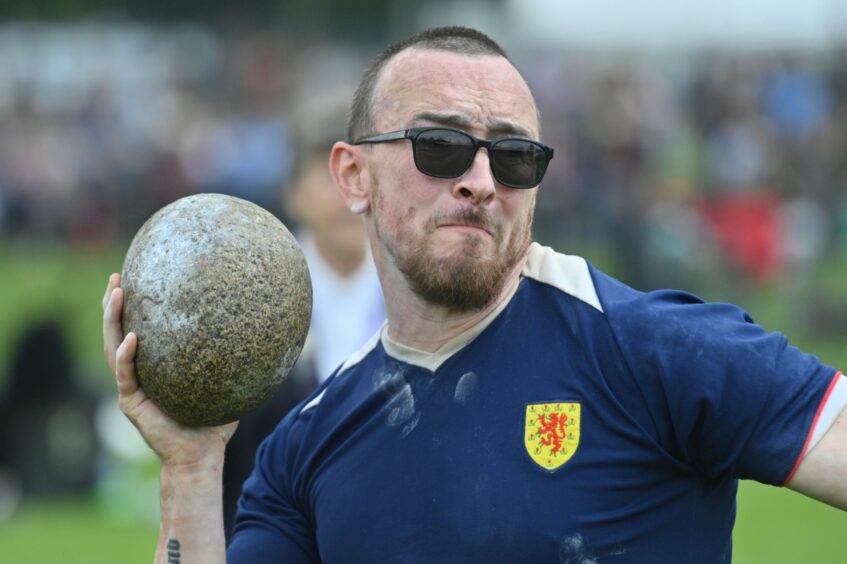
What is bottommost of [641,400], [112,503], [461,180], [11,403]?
[112,503]

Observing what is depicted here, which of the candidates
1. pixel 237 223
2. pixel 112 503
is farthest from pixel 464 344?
pixel 112 503

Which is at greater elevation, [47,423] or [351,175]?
[351,175]

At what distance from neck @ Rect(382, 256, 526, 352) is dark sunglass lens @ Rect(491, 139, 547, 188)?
0.76 feet

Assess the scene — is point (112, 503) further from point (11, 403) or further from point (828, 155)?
point (828, 155)

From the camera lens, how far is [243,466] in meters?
5.55

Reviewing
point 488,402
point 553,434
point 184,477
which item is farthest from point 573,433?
point 184,477

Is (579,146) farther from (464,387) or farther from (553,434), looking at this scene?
(553,434)

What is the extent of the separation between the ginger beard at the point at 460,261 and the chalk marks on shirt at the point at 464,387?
0.18 metres

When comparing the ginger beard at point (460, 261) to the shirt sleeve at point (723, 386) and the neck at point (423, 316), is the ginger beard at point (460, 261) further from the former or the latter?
the shirt sleeve at point (723, 386)

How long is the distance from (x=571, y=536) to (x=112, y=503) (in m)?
9.15

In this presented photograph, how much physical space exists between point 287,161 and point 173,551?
11.9 meters

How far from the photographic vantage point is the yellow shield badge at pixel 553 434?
3.56m

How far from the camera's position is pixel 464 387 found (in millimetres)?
3754

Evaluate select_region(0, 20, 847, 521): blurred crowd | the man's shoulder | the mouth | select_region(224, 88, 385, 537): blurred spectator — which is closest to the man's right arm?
the mouth
